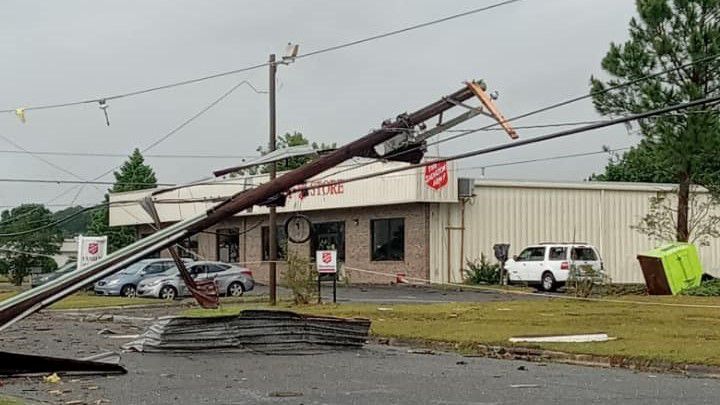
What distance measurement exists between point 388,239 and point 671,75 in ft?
51.2

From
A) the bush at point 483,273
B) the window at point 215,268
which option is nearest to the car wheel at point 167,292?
the window at point 215,268

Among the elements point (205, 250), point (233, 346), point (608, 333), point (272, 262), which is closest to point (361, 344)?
point (233, 346)

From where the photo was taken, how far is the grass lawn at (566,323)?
682 inches

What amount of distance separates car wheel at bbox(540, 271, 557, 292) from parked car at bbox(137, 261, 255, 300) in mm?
11221

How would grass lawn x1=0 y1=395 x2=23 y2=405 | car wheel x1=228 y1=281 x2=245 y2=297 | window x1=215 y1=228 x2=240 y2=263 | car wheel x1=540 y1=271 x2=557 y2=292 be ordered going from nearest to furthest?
grass lawn x1=0 y1=395 x2=23 y2=405
car wheel x1=540 y1=271 x2=557 y2=292
car wheel x1=228 y1=281 x2=245 y2=297
window x1=215 y1=228 x2=240 y2=263

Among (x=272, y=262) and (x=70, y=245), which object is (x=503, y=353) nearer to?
(x=272, y=262)

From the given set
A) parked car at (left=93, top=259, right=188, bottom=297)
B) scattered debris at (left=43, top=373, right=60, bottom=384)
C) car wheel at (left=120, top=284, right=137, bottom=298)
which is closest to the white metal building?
parked car at (left=93, top=259, right=188, bottom=297)

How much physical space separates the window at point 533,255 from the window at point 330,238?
1027 centimetres

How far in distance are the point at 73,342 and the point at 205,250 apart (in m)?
36.3

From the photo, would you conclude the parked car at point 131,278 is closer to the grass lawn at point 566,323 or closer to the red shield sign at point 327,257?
the red shield sign at point 327,257

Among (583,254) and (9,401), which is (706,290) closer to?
(583,254)

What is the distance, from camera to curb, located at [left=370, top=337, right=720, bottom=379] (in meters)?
15.0

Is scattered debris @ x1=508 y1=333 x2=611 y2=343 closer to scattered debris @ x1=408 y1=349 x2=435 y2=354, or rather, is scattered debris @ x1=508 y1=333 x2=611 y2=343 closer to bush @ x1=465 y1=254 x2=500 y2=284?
scattered debris @ x1=408 y1=349 x2=435 y2=354

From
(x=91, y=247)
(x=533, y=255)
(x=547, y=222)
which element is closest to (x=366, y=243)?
(x=547, y=222)
